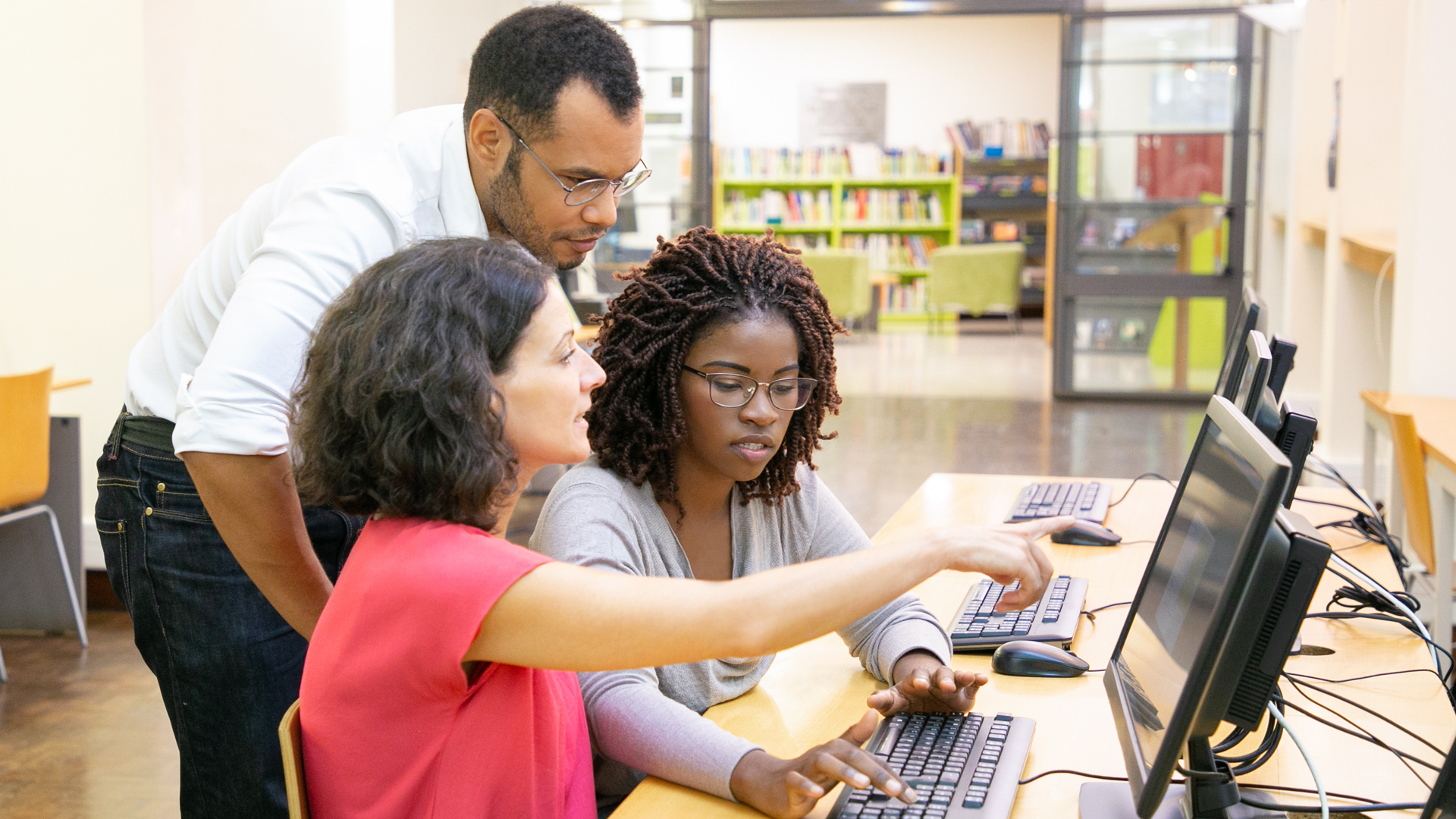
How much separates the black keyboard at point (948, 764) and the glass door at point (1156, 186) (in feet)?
22.3

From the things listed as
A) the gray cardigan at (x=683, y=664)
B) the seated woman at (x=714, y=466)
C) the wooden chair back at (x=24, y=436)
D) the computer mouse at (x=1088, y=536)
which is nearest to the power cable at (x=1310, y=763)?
the seated woman at (x=714, y=466)

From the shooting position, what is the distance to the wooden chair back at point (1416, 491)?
2910 mm

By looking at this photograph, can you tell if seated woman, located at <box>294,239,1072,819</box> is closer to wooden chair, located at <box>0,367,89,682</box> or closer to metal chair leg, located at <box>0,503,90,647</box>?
wooden chair, located at <box>0,367,89,682</box>

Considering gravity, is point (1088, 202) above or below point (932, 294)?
above

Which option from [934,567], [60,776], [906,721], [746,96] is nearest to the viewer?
[934,567]

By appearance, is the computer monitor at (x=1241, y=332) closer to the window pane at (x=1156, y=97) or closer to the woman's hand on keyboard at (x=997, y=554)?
the woman's hand on keyboard at (x=997, y=554)

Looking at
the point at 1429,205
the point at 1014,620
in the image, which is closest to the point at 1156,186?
the point at 1429,205

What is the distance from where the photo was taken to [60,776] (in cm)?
285

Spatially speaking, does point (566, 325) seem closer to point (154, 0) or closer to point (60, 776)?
point (60, 776)

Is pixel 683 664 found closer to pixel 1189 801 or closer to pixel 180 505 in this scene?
pixel 1189 801

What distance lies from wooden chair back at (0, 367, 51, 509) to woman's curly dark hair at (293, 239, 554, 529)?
111 inches

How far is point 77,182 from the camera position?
12.7ft

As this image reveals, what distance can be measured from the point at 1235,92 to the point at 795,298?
683 centimetres

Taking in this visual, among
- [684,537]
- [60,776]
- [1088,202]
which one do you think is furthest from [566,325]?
[1088,202]
